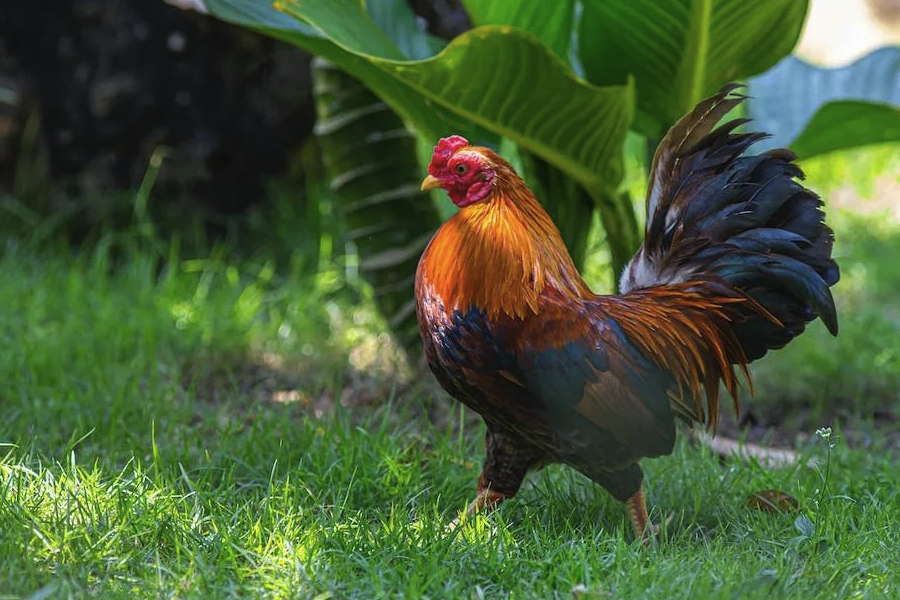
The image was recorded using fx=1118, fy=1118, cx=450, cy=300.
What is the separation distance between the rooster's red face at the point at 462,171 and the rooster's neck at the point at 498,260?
0.11 feet

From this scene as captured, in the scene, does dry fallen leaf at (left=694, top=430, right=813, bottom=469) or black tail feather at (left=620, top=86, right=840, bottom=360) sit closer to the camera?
black tail feather at (left=620, top=86, right=840, bottom=360)

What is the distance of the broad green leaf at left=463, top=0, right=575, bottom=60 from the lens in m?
3.83

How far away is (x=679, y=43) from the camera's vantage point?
3768mm

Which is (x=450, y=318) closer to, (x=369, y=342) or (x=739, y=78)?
(x=739, y=78)

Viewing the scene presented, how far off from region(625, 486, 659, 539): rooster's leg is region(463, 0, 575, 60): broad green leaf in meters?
1.69

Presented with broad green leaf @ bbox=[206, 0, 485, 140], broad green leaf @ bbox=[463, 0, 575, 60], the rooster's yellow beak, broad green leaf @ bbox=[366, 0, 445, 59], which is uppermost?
broad green leaf @ bbox=[463, 0, 575, 60]

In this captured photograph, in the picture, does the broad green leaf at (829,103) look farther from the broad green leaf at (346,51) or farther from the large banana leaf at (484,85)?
the broad green leaf at (346,51)

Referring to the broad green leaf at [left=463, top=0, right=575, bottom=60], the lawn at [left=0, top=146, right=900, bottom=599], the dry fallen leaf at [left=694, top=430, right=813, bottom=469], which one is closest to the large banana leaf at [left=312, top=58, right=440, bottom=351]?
the lawn at [left=0, top=146, right=900, bottom=599]

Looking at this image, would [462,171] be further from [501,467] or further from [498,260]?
[501,467]

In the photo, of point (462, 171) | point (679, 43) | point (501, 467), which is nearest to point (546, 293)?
point (462, 171)

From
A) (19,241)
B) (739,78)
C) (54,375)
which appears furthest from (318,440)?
(19,241)

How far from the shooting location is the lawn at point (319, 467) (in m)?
2.77

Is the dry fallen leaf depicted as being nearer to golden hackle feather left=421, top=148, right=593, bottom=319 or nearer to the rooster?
the rooster

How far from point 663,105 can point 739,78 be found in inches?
11.2
